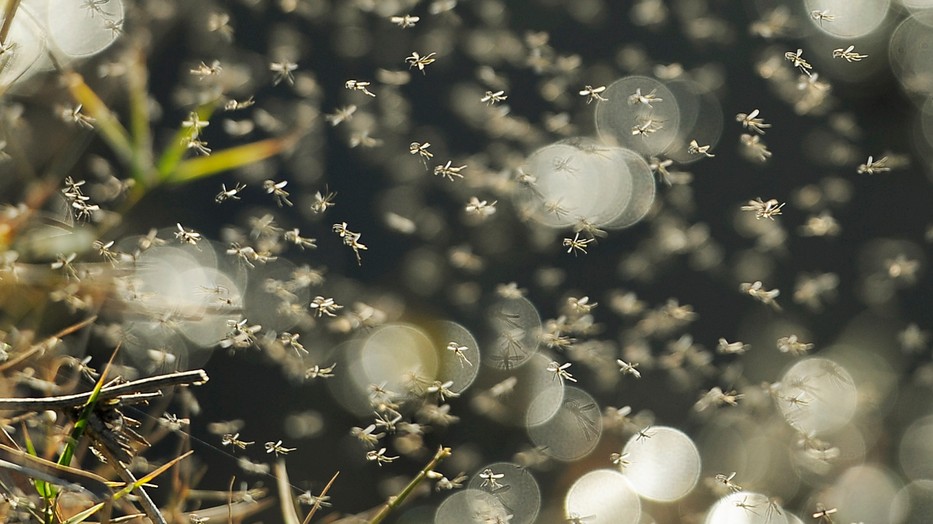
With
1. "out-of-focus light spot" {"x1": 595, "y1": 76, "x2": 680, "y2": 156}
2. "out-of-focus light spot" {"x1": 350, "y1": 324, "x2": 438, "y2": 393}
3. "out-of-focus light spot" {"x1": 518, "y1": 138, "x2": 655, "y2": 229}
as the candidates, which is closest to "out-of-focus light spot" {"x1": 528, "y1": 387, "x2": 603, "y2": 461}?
"out-of-focus light spot" {"x1": 350, "y1": 324, "x2": 438, "y2": 393}

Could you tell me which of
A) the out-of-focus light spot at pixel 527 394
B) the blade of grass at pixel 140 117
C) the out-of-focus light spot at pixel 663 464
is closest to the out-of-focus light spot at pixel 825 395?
the out-of-focus light spot at pixel 663 464

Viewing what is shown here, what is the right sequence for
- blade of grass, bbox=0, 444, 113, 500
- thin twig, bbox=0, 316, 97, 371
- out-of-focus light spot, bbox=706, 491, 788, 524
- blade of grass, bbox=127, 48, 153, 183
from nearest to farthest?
blade of grass, bbox=0, 444, 113, 500 → thin twig, bbox=0, 316, 97, 371 → blade of grass, bbox=127, 48, 153, 183 → out-of-focus light spot, bbox=706, 491, 788, 524

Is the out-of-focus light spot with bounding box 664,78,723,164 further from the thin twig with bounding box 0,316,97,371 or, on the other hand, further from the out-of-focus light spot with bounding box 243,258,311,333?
the thin twig with bounding box 0,316,97,371

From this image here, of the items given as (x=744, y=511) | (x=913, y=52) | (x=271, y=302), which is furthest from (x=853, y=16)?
(x=271, y=302)

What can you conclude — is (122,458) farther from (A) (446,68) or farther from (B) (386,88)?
(A) (446,68)

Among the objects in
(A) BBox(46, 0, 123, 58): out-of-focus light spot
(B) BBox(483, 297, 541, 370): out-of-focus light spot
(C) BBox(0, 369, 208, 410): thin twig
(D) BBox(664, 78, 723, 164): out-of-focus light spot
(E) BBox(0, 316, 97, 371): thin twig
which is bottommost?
(B) BBox(483, 297, 541, 370): out-of-focus light spot

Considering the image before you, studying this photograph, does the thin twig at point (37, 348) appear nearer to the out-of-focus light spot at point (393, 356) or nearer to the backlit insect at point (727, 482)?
the backlit insect at point (727, 482)

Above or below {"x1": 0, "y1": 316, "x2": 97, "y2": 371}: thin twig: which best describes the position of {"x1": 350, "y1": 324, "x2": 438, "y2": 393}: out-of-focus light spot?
below
